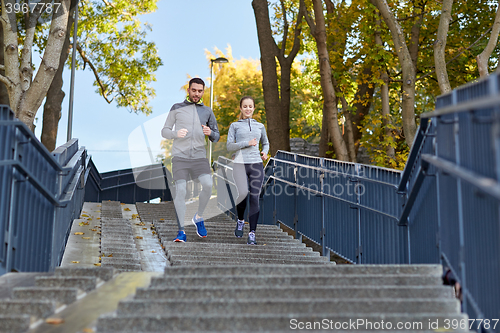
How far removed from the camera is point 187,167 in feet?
19.6

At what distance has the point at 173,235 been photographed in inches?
270

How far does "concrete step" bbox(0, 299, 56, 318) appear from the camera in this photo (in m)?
2.79

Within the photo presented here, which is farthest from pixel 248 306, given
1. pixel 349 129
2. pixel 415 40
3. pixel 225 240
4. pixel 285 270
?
pixel 415 40

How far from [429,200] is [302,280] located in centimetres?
156

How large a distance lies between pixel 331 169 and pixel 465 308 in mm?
3707

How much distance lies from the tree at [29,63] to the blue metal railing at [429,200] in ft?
15.5

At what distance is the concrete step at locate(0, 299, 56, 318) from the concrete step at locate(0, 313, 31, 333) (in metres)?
0.17

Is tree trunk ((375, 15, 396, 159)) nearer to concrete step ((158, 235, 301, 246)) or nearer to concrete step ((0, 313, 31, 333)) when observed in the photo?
Answer: concrete step ((158, 235, 301, 246))

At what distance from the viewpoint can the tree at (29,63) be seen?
943 cm

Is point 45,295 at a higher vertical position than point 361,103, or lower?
lower

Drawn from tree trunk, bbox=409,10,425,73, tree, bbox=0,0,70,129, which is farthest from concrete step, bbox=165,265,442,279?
tree trunk, bbox=409,10,425,73

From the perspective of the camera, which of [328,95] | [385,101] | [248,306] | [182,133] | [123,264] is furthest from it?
[385,101]

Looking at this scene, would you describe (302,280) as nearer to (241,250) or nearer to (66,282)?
(66,282)

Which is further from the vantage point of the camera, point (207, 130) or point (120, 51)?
point (120, 51)
